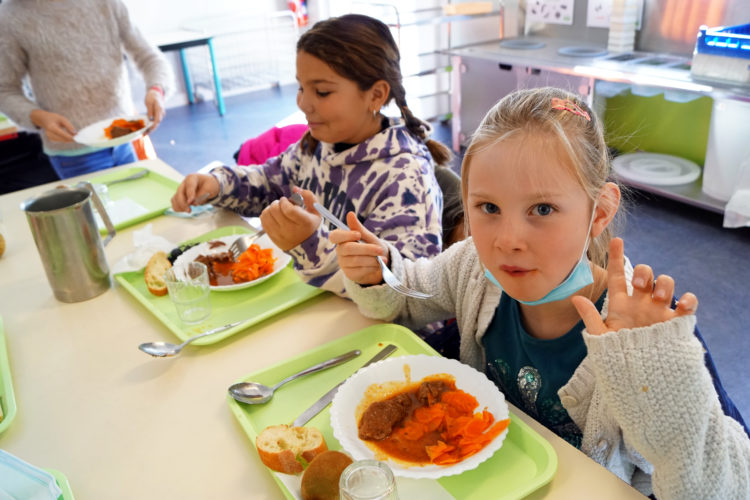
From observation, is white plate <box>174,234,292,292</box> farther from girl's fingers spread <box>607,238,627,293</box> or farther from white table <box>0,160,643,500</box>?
girl's fingers spread <box>607,238,627,293</box>

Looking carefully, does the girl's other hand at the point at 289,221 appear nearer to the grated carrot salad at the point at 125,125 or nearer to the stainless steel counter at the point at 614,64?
the grated carrot salad at the point at 125,125

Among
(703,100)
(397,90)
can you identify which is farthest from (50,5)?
(703,100)

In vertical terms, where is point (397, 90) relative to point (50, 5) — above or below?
below

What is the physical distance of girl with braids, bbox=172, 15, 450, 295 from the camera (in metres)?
1.16

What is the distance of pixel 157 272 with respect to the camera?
1240 mm

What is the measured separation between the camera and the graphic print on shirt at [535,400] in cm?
96

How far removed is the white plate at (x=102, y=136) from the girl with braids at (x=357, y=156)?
484mm

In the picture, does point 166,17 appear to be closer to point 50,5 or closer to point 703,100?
point 50,5

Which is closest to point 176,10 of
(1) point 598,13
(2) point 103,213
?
(1) point 598,13

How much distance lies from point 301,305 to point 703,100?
2.87 meters

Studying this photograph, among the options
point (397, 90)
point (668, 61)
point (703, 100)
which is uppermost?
point (397, 90)

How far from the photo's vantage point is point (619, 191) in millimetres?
875

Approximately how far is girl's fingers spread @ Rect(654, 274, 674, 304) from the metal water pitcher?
102 cm

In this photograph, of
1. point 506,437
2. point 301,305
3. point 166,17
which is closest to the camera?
point 506,437
